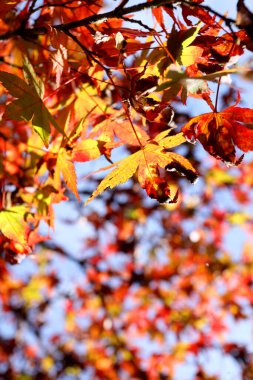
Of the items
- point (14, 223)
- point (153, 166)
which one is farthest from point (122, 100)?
point (14, 223)

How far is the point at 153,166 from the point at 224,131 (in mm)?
226

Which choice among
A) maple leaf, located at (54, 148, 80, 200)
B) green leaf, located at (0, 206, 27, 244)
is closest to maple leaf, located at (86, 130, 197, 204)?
maple leaf, located at (54, 148, 80, 200)

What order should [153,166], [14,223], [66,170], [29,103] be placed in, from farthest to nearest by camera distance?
[14,223] → [66,170] → [153,166] → [29,103]

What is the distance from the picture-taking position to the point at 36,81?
1089mm

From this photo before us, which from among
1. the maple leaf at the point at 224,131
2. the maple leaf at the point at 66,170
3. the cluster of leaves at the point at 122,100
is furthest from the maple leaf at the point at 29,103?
the maple leaf at the point at 224,131

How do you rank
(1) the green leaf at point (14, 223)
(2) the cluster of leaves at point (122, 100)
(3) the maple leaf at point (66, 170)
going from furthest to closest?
(1) the green leaf at point (14, 223), (3) the maple leaf at point (66, 170), (2) the cluster of leaves at point (122, 100)

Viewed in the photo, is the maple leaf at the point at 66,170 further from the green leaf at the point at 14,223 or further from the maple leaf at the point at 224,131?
the maple leaf at the point at 224,131

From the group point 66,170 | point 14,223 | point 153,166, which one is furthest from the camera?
point 14,223

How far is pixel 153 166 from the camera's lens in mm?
1216

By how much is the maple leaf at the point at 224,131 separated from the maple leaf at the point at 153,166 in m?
0.06

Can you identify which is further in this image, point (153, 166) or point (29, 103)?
point (153, 166)

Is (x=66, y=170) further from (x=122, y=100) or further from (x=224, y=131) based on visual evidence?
(x=224, y=131)

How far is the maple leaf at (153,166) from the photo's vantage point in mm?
1101

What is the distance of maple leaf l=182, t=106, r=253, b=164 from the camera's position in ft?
3.55
